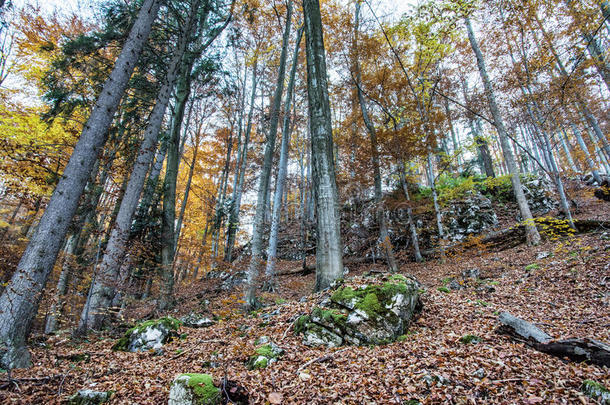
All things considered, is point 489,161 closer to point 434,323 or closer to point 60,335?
point 434,323

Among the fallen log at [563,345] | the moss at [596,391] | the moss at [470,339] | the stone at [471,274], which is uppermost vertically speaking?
the stone at [471,274]

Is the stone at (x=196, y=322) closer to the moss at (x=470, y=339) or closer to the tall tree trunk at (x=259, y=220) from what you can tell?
the tall tree trunk at (x=259, y=220)

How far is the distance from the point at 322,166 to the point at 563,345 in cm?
423

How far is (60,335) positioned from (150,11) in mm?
7276

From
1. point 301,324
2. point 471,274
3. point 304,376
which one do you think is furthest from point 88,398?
point 471,274

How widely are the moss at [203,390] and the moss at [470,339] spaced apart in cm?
312

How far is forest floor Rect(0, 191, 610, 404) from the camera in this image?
230 centimetres

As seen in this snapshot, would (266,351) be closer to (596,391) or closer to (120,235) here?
(596,391)

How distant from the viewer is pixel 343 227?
43.8ft

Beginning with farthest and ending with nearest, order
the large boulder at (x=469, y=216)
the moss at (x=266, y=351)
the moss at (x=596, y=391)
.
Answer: the large boulder at (x=469, y=216) → the moss at (x=266, y=351) → the moss at (x=596, y=391)

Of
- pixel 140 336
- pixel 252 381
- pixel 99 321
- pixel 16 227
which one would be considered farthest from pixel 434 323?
pixel 16 227

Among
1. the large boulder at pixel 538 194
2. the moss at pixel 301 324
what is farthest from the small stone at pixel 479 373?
the large boulder at pixel 538 194

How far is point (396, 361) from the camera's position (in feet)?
9.26

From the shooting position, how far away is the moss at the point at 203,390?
2152 mm
